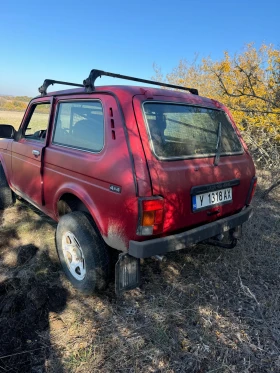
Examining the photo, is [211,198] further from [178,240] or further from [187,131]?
[187,131]

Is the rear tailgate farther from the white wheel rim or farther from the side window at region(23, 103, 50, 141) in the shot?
the side window at region(23, 103, 50, 141)

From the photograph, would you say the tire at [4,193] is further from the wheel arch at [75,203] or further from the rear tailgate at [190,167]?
the rear tailgate at [190,167]

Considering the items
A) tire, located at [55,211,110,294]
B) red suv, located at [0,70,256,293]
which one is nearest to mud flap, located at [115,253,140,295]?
red suv, located at [0,70,256,293]

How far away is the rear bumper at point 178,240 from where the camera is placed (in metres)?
1.99

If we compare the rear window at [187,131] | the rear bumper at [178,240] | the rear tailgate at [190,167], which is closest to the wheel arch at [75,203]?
the rear bumper at [178,240]

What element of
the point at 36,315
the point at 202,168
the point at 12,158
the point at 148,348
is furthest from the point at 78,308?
the point at 12,158

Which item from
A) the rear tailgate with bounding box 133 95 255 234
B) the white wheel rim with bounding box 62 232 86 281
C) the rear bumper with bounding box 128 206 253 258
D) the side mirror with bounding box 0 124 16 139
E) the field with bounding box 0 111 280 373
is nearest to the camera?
the field with bounding box 0 111 280 373

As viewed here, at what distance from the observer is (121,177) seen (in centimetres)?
199

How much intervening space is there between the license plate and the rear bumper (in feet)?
0.62

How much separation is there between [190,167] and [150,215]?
593mm

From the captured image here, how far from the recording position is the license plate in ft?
7.50

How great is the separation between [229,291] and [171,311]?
680 mm

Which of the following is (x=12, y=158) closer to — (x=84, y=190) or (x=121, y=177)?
(x=84, y=190)

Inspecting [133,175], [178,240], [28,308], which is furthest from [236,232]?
[28,308]
